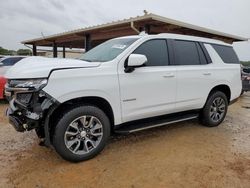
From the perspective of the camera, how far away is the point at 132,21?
8.78 meters

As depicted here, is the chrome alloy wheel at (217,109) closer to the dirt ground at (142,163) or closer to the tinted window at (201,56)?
the dirt ground at (142,163)

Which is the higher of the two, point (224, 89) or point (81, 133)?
point (224, 89)

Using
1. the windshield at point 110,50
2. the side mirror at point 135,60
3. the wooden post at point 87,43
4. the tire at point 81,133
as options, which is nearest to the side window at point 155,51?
the windshield at point 110,50

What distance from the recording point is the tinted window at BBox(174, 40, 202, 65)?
15.2ft

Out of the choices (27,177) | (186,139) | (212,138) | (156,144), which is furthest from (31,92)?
(212,138)

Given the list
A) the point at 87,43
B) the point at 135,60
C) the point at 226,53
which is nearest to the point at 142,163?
the point at 135,60

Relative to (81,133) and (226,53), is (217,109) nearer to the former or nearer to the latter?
(226,53)

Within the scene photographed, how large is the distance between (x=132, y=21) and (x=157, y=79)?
524cm

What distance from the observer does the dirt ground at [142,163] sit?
10.0 ft

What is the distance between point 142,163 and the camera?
11.6ft

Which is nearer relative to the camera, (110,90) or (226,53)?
(110,90)

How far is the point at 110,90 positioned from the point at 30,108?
3.78ft

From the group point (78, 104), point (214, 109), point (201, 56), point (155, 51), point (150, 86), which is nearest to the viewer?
point (78, 104)

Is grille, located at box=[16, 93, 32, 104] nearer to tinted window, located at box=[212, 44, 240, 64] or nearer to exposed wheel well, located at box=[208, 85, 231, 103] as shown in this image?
exposed wheel well, located at box=[208, 85, 231, 103]
